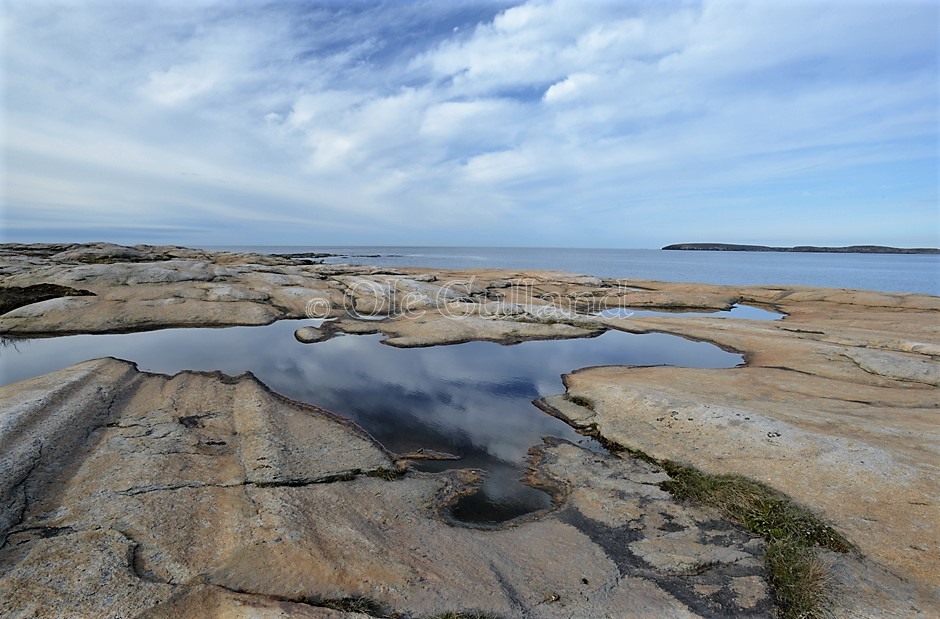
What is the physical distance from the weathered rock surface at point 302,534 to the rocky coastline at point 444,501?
4 cm

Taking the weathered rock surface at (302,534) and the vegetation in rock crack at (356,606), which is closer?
the vegetation in rock crack at (356,606)

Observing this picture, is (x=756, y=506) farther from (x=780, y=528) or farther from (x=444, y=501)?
(x=444, y=501)

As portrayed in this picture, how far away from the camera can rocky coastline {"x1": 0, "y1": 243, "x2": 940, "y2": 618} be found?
5.70 m

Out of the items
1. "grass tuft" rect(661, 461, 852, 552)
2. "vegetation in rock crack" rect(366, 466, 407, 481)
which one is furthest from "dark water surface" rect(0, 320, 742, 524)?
"grass tuft" rect(661, 461, 852, 552)

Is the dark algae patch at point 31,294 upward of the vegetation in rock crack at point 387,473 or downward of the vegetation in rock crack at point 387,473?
upward

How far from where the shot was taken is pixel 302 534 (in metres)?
6.66

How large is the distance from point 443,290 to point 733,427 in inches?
1042

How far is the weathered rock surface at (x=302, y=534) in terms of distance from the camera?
18.2 ft

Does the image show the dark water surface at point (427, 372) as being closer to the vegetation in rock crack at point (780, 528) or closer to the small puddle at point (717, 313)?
the vegetation in rock crack at point (780, 528)

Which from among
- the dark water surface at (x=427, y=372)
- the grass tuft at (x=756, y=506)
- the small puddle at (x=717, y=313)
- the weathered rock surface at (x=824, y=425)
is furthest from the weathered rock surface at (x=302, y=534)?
the small puddle at (x=717, y=313)

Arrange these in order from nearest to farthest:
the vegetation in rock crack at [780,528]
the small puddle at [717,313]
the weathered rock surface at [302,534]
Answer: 1. the weathered rock surface at [302,534]
2. the vegetation in rock crack at [780,528]
3. the small puddle at [717,313]

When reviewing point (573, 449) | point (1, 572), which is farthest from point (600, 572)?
point (1, 572)

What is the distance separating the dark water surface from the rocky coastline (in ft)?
2.43

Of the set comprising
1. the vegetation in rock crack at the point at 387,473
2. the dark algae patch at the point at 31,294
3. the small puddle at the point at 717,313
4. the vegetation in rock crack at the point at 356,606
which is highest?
the dark algae patch at the point at 31,294
